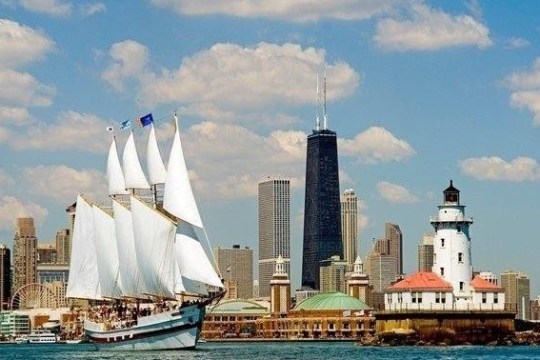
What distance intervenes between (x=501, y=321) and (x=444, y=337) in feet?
22.7

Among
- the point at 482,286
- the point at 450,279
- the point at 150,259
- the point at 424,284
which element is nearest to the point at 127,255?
the point at 150,259

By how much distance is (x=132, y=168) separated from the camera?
468ft

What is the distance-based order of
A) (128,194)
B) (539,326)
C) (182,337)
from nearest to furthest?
1. (182,337)
2. (128,194)
3. (539,326)

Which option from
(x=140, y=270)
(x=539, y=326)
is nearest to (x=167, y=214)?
(x=140, y=270)

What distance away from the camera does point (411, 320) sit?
480 ft

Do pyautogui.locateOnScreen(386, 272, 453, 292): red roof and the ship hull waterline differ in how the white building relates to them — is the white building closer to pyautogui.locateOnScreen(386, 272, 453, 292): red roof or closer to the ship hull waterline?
pyautogui.locateOnScreen(386, 272, 453, 292): red roof

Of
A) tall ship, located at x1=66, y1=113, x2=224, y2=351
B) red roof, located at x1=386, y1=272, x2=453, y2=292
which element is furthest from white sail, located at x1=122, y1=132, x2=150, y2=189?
red roof, located at x1=386, y1=272, x2=453, y2=292

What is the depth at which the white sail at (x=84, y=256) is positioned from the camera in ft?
481

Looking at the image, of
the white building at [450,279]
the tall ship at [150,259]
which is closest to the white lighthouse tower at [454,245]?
the white building at [450,279]

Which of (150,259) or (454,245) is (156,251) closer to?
(150,259)

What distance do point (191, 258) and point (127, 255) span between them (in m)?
8.03

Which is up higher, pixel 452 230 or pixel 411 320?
pixel 452 230

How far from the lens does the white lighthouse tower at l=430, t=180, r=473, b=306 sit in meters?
147

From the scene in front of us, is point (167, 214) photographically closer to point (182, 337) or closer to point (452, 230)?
point (182, 337)
